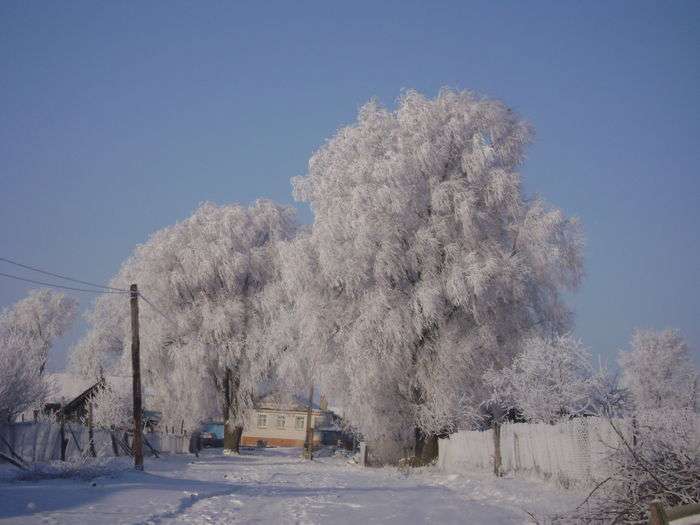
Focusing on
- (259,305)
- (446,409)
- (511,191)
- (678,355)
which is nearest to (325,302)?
(446,409)

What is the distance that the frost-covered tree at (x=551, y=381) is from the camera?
21078 millimetres

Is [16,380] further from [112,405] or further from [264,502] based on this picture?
[264,502]

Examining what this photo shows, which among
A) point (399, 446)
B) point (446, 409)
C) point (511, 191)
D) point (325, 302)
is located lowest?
point (399, 446)

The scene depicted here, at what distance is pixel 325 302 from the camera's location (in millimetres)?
28875

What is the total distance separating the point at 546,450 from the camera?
730 inches

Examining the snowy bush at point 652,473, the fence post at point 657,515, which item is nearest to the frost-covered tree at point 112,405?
the snowy bush at point 652,473

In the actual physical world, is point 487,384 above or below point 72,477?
above

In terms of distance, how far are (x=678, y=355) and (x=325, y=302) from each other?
1120 inches

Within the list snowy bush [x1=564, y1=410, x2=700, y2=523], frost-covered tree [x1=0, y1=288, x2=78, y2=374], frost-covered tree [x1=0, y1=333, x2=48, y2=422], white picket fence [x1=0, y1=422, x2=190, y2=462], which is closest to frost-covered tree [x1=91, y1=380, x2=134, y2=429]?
white picket fence [x1=0, y1=422, x2=190, y2=462]

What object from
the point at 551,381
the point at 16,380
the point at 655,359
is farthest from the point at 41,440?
the point at 655,359

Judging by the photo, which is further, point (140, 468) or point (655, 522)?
point (140, 468)

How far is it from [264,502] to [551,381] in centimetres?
1099

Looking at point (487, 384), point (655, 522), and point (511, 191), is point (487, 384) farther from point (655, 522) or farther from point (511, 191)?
point (655, 522)

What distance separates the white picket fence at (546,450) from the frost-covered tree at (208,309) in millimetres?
16644
